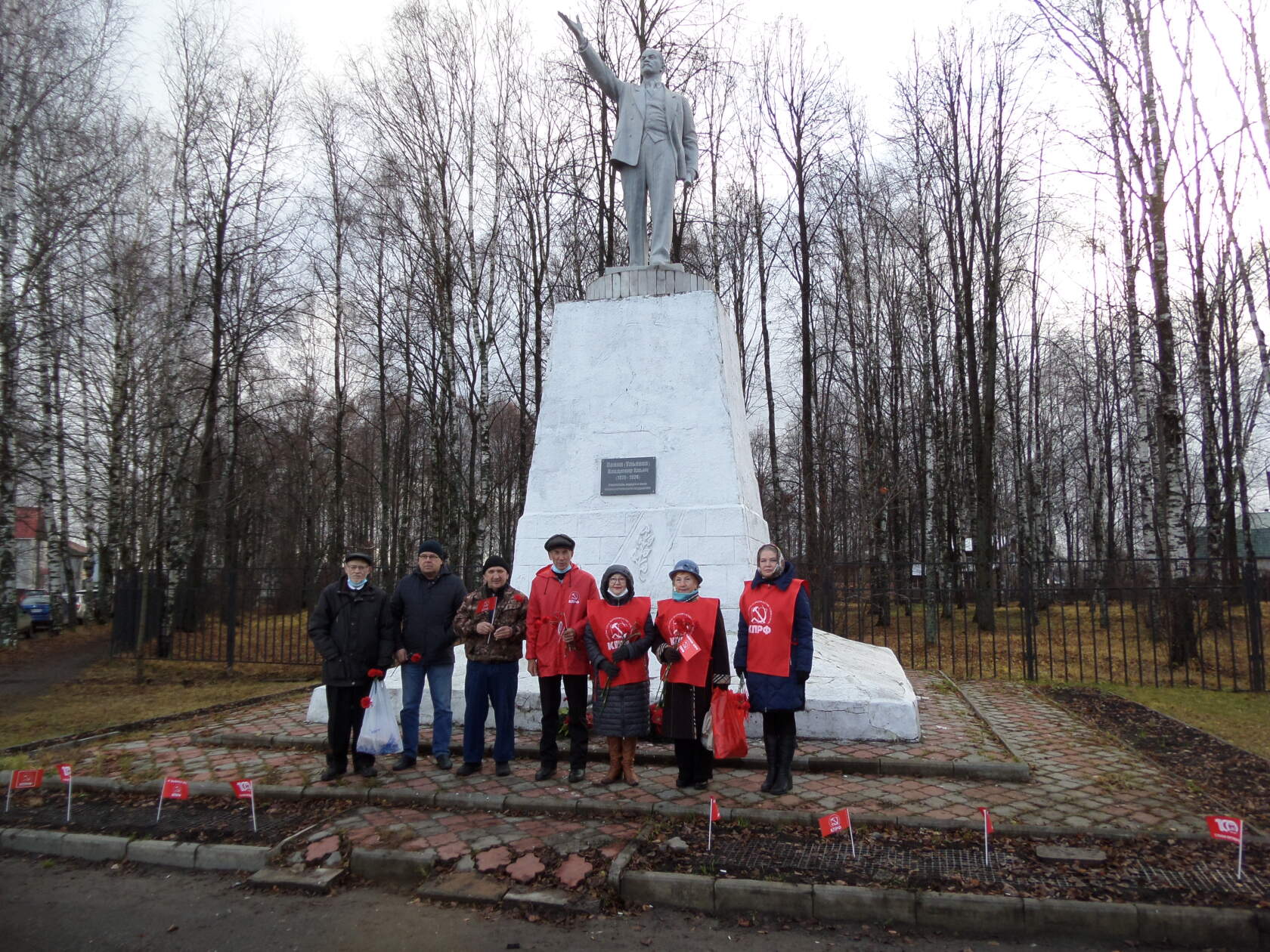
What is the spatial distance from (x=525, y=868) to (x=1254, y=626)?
10173 mm

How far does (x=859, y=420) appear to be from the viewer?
22.6 metres

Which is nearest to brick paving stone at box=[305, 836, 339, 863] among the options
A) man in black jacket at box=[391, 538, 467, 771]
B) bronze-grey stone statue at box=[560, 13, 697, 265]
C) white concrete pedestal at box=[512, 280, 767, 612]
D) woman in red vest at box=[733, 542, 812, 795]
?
man in black jacket at box=[391, 538, 467, 771]

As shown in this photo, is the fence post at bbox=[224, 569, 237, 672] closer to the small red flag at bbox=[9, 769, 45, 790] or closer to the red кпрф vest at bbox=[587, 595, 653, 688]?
the small red flag at bbox=[9, 769, 45, 790]

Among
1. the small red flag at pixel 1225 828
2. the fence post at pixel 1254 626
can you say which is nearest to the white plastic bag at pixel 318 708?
the small red flag at pixel 1225 828

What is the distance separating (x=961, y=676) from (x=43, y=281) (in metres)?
16.3

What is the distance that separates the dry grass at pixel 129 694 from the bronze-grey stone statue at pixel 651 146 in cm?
739

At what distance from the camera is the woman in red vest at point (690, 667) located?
4.96m

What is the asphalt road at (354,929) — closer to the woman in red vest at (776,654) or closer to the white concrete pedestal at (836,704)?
the woman in red vest at (776,654)

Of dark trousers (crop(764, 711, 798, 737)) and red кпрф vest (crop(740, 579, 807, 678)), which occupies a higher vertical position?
red кпрф vest (crop(740, 579, 807, 678))

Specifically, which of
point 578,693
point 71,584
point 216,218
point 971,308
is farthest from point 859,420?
point 71,584

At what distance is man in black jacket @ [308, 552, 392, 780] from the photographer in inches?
214

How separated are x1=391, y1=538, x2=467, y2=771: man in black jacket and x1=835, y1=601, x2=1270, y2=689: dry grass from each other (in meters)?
6.34

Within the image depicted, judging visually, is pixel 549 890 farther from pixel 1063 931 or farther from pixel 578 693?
pixel 1063 931

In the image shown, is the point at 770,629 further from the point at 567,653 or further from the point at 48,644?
the point at 48,644
